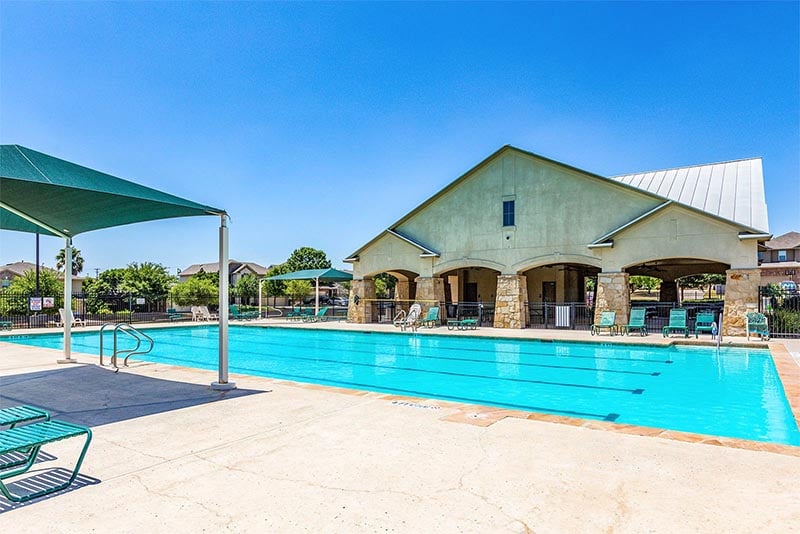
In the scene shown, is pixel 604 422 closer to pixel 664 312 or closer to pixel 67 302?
pixel 67 302

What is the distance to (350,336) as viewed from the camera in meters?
19.6

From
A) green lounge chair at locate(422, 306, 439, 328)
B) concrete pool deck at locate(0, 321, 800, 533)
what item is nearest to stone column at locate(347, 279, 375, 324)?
green lounge chair at locate(422, 306, 439, 328)

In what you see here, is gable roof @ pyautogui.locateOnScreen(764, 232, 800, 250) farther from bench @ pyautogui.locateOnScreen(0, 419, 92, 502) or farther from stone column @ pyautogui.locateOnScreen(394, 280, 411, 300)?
bench @ pyautogui.locateOnScreen(0, 419, 92, 502)

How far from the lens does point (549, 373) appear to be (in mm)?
11148

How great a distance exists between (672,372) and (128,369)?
1152cm

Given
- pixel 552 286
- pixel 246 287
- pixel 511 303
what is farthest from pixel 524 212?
pixel 246 287

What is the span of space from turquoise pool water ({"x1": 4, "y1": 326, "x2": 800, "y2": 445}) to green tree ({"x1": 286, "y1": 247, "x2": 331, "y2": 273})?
32.2 m

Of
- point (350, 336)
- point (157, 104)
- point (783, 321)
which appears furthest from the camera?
point (350, 336)

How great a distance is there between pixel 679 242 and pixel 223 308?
52.7ft

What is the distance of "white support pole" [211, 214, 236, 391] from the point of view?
7184 mm

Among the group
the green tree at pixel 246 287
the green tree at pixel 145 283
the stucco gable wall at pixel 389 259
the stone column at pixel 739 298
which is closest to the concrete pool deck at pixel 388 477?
the stone column at pixel 739 298

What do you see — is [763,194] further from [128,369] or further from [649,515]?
[128,369]

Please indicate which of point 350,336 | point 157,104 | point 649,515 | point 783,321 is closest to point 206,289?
point 350,336

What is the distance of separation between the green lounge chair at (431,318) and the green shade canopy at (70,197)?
547 inches
